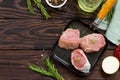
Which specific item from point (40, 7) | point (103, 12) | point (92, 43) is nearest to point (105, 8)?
point (103, 12)

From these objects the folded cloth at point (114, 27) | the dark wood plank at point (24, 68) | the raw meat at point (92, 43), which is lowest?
the dark wood plank at point (24, 68)

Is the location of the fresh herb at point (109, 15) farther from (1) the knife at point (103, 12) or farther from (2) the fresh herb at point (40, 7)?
(2) the fresh herb at point (40, 7)

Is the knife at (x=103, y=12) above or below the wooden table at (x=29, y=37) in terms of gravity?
above

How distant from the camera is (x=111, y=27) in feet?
5.47

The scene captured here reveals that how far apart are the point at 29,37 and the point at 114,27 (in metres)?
0.31

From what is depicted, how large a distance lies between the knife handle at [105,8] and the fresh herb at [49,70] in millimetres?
241

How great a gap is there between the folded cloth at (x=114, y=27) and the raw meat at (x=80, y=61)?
0.40ft

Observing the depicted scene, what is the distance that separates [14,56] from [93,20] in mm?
314

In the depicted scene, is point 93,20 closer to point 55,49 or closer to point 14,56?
point 55,49

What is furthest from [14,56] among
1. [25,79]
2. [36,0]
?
[36,0]

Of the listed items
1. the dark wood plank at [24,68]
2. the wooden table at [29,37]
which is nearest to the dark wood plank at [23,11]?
the wooden table at [29,37]

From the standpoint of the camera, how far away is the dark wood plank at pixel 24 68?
1678 millimetres

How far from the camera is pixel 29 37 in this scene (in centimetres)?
169

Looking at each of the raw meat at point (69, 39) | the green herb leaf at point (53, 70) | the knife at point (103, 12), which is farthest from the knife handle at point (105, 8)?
the green herb leaf at point (53, 70)
